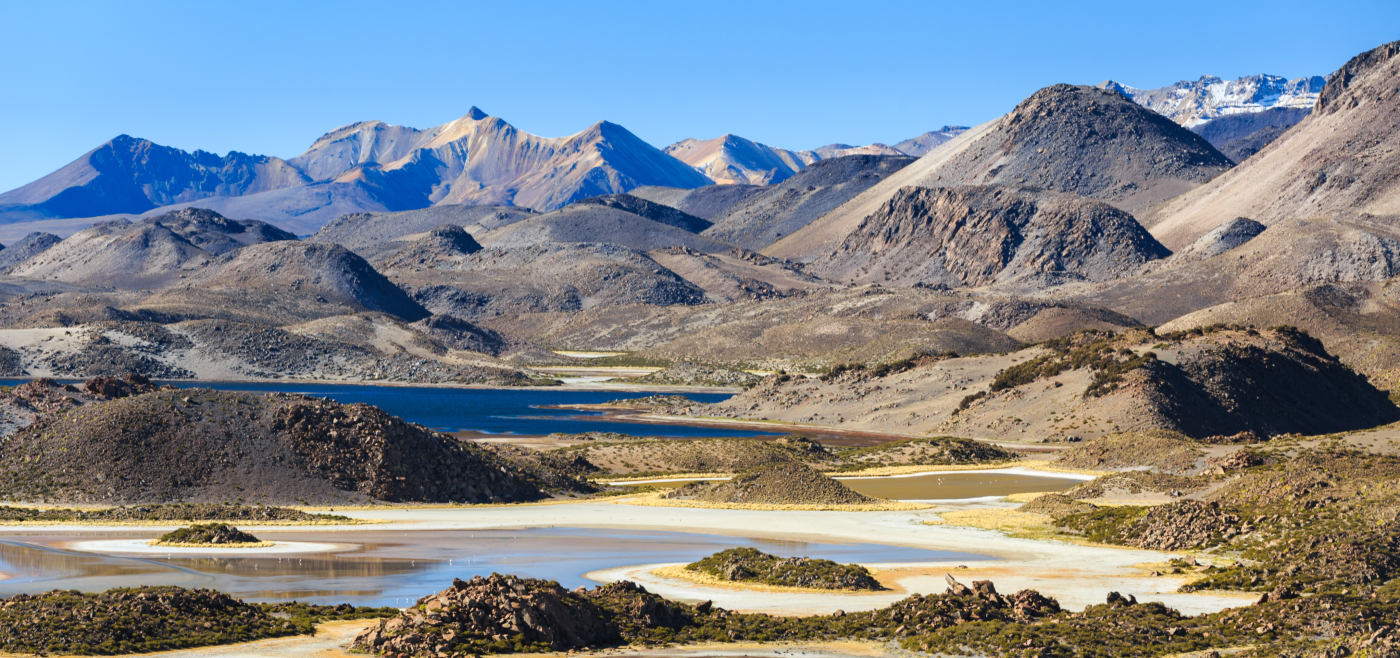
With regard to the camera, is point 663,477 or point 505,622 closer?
point 505,622

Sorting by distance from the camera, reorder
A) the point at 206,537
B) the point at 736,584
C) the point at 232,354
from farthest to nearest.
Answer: the point at 232,354, the point at 206,537, the point at 736,584

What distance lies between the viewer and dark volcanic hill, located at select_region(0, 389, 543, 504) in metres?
46.9

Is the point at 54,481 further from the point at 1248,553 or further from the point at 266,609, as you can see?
the point at 1248,553

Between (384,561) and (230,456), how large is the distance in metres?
17.5

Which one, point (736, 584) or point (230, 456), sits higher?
point (230, 456)

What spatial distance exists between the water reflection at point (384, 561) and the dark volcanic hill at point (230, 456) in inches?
333

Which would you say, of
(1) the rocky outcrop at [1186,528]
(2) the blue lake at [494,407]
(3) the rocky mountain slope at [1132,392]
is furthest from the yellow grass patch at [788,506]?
(2) the blue lake at [494,407]

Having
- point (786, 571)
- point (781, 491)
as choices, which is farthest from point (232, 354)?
point (786, 571)

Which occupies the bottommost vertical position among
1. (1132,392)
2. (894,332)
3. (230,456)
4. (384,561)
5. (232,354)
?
(384,561)

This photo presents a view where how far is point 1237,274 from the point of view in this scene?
196 meters

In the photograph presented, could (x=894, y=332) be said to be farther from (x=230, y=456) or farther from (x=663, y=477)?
(x=230, y=456)

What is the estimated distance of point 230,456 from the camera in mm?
48438

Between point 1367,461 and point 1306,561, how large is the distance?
19.2 metres

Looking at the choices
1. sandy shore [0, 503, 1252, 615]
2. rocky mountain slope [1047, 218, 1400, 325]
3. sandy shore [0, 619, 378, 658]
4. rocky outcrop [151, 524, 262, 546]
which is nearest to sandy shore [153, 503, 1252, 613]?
sandy shore [0, 503, 1252, 615]
